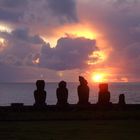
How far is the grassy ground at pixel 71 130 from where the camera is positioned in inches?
1164

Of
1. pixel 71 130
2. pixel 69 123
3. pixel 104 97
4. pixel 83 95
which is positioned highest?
pixel 83 95

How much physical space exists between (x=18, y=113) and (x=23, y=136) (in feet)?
43.0

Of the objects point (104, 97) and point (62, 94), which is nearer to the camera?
point (62, 94)

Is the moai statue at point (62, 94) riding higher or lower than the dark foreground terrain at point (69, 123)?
higher

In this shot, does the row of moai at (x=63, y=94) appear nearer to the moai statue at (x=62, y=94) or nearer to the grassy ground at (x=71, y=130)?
the moai statue at (x=62, y=94)

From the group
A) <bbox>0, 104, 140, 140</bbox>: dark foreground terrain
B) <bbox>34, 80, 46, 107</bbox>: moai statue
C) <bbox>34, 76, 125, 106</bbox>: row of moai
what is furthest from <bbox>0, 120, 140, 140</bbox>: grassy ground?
<bbox>34, 76, 125, 106</bbox>: row of moai

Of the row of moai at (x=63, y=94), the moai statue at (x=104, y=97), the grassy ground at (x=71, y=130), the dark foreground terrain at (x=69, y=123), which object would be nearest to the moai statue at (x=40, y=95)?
the row of moai at (x=63, y=94)

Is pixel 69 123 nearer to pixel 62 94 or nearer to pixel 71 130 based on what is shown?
pixel 71 130

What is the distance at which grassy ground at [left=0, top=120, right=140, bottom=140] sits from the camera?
97.0 ft

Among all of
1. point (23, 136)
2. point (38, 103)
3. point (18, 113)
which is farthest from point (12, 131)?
point (38, 103)

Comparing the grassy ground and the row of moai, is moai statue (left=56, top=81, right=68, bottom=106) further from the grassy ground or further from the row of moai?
the grassy ground

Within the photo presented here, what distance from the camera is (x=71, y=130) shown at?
3266cm

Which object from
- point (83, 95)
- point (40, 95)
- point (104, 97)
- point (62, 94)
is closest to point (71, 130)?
point (40, 95)

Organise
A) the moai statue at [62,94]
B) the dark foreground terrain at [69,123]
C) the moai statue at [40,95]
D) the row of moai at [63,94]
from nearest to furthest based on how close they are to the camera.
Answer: the dark foreground terrain at [69,123] → the moai statue at [40,95] → the row of moai at [63,94] → the moai statue at [62,94]
